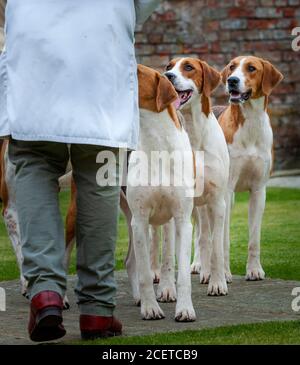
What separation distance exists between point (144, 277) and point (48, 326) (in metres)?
1.15

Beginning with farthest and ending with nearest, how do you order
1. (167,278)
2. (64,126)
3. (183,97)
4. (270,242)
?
(270,242) < (183,97) < (167,278) < (64,126)

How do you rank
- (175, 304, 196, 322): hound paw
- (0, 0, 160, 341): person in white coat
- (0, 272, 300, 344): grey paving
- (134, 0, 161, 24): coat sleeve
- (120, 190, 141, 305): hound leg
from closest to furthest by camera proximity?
(0, 0, 160, 341): person in white coat < (134, 0, 161, 24): coat sleeve < (0, 272, 300, 344): grey paving < (175, 304, 196, 322): hound paw < (120, 190, 141, 305): hound leg

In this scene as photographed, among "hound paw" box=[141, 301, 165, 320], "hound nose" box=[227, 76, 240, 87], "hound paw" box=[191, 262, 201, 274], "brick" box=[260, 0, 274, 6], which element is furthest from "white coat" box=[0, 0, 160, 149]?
"brick" box=[260, 0, 274, 6]

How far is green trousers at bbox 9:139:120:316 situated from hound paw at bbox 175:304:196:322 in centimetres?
69

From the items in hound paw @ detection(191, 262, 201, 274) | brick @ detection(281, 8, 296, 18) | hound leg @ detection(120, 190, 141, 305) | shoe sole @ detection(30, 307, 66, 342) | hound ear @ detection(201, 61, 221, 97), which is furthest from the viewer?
brick @ detection(281, 8, 296, 18)

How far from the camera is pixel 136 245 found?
5855 millimetres

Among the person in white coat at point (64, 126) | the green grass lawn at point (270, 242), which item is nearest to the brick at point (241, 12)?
the green grass lawn at point (270, 242)

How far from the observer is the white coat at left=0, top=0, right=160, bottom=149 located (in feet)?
15.9

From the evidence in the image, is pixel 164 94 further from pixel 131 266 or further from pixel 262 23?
pixel 262 23

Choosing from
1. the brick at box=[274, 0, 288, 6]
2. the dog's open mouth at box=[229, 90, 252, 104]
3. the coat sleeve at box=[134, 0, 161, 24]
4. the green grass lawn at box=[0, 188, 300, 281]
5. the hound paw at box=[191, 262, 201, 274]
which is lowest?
the green grass lawn at box=[0, 188, 300, 281]

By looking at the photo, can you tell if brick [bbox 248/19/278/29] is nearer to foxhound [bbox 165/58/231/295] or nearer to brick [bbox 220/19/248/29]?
brick [bbox 220/19/248/29]

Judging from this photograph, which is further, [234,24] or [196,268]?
[234,24]

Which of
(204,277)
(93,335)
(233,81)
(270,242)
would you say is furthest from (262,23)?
(93,335)

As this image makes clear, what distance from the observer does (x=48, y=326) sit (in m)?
4.76
